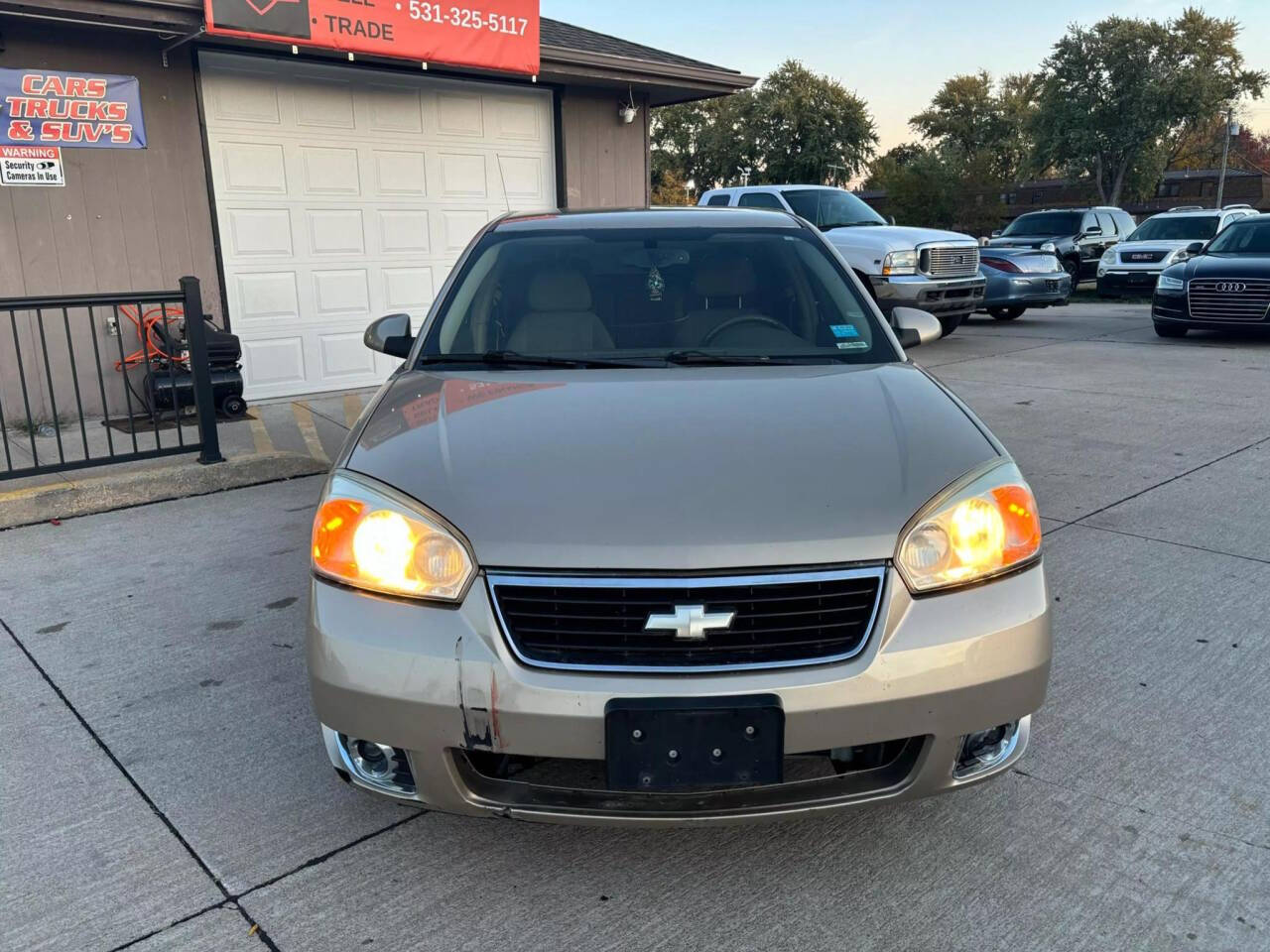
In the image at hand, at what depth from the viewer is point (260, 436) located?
23.0 ft

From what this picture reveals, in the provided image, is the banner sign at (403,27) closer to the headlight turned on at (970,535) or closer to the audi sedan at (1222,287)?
the headlight turned on at (970,535)

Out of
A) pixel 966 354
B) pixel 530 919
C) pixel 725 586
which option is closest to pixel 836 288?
pixel 725 586

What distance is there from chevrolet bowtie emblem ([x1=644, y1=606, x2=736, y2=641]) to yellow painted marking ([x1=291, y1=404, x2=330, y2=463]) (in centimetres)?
483

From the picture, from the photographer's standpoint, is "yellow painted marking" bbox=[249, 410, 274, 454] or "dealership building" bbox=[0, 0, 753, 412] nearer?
"yellow painted marking" bbox=[249, 410, 274, 454]

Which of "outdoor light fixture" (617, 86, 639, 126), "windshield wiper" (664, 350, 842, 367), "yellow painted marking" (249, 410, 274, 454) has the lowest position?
"yellow painted marking" (249, 410, 274, 454)

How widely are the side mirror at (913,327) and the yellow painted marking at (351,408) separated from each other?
4.99 m

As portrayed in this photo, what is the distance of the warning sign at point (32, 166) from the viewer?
23.0ft

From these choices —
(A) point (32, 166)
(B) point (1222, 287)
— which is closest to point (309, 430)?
(A) point (32, 166)

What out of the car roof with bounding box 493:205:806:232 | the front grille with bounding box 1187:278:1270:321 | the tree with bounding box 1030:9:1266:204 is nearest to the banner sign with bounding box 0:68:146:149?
the car roof with bounding box 493:205:806:232

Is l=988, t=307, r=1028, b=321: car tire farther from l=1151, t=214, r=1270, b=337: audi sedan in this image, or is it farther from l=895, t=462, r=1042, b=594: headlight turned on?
l=895, t=462, r=1042, b=594: headlight turned on

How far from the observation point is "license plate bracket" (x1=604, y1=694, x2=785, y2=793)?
191 centimetres

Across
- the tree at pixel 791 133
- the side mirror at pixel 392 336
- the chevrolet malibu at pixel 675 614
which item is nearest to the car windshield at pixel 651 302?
the side mirror at pixel 392 336

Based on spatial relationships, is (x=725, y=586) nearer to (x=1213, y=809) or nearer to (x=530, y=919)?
(x=530, y=919)

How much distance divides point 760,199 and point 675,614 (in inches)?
447
